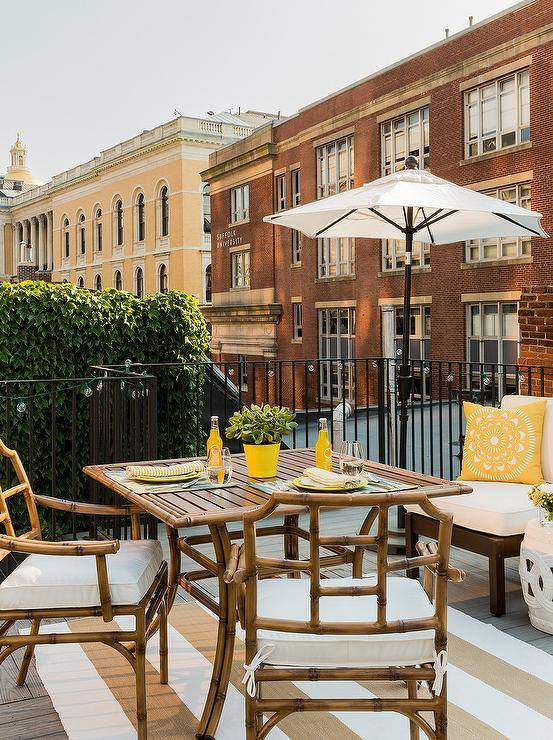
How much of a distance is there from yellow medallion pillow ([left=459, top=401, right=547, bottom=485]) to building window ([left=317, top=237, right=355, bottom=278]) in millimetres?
21558

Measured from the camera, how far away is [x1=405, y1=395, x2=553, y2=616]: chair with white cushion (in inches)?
176

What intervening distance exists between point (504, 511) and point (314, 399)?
25612 millimetres

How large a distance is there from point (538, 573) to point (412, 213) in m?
2.82

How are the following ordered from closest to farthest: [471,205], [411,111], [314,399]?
[471,205]
[411,111]
[314,399]

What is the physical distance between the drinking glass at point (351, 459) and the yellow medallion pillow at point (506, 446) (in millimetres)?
1817

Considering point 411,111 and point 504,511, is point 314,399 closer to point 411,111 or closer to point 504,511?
point 411,111

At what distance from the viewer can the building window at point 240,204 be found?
33969 mm

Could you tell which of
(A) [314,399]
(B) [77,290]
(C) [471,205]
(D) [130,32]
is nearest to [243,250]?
(A) [314,399]

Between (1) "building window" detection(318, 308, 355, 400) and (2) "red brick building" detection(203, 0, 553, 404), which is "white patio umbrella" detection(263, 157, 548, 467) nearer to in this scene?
(2) "red brick building" detection(203, 0, 553, 404)

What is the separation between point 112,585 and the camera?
9.81 feet

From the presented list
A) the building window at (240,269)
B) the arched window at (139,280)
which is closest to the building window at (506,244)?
the building window at (240,269)

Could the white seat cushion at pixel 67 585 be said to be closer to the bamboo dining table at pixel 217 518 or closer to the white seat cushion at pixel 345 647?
the bamboo dining table at pixel 217 518

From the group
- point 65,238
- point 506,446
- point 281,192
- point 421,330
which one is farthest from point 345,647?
point 65,238

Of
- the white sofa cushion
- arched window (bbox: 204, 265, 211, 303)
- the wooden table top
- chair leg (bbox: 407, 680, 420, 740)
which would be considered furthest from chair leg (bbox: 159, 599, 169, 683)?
arched window (bbox: 204, 265, 211, 303)
